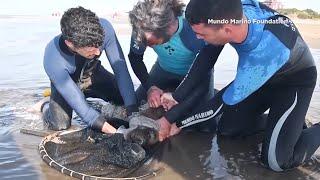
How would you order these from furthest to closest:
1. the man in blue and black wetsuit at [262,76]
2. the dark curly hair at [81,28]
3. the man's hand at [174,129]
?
1. the man's hand at [174,129]
2. the dark curly hair at [81,28]
3. the man in blue and black wetsuit at [262,76]

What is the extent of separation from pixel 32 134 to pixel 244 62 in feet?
7.26

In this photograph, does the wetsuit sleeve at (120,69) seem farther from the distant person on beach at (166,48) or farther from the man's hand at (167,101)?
the man's hand at (167,101)

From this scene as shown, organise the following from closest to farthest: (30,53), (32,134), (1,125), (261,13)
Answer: (261,13) < (32,134) < (1,125) < (30,53)

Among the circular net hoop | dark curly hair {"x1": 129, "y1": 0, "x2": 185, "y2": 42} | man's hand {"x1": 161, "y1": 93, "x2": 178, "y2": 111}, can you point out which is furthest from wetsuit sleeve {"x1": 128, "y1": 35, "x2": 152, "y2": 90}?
the circular net hoop

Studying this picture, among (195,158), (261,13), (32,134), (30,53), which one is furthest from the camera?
(30,53)

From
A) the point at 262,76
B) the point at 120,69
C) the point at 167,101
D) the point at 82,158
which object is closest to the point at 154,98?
the point at 167,101

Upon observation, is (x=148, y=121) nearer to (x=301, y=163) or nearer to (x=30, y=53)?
(x=301, y=163)

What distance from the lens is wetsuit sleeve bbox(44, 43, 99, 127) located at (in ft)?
12.3

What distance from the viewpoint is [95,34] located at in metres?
3.47

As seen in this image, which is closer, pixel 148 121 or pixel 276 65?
pixel 276 65

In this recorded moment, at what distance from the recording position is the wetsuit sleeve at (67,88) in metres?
3.76

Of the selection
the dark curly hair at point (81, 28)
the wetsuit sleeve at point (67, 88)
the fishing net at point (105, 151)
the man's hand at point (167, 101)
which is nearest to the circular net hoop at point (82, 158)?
the fishing net at point (105, 151)

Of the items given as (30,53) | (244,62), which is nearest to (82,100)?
(244,62)

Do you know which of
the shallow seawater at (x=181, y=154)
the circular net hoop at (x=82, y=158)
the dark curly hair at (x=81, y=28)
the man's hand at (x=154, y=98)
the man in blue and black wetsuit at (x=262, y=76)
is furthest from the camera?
the man's hand at (x=154, y=98)
